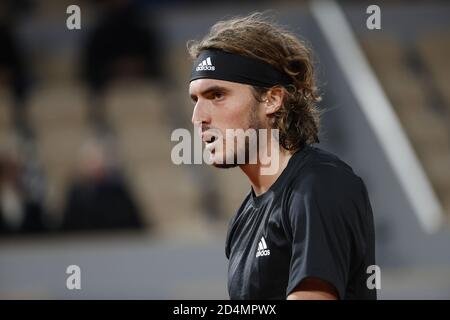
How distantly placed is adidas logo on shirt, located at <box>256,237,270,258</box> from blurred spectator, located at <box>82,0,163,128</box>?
6.97 m

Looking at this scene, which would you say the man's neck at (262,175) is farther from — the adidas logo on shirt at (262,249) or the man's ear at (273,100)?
the adidas logo on shirt at (262,249)

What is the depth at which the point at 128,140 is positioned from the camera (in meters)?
10.2

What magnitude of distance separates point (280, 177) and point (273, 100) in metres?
0.34

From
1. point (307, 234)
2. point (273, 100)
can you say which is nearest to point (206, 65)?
point (273, 100)

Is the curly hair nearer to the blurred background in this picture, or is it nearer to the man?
the man

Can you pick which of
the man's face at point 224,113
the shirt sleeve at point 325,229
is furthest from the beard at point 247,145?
the shirt sleeve at point 325,229

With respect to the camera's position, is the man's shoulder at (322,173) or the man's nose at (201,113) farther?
the man's nose at (201,113)

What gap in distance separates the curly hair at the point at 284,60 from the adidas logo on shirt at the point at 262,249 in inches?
16.5

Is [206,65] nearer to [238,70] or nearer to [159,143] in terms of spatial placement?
[238,70]

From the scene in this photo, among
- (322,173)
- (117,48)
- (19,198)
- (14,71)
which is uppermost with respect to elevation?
(117,48)

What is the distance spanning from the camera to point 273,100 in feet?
12.1

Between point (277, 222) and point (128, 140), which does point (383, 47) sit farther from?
point (277, 222)

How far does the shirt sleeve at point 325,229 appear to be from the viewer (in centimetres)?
309
